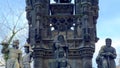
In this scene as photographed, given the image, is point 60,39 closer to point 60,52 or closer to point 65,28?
point 60,52

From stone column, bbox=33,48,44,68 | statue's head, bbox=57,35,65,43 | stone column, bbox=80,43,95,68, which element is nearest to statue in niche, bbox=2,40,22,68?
stone column, bbox=33,48,44,68

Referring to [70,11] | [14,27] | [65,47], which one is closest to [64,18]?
[70,11]

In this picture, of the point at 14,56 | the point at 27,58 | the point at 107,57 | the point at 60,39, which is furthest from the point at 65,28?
the point at 14,56

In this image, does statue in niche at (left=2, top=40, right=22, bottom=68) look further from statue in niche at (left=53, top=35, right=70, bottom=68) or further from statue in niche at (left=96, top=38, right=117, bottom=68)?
statue in niche at (left=96, top=38, right=117, bottom=68)

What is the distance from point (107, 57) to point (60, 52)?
6.49 feet

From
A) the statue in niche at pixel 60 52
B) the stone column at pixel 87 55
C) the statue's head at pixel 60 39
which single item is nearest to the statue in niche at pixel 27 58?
the statue in niche at pixel 60 52

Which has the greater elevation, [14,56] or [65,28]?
[65,28]

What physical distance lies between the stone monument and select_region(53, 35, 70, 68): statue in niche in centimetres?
68

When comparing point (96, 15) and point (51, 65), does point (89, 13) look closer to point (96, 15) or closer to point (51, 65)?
point (96, 15)

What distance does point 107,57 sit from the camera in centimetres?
1847

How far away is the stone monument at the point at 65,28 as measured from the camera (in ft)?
62.3

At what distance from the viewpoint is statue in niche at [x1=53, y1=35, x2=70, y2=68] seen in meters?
18.1

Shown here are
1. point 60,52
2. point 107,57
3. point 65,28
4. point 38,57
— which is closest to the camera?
point 60,52

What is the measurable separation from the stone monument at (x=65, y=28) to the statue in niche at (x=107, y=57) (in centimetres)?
52
